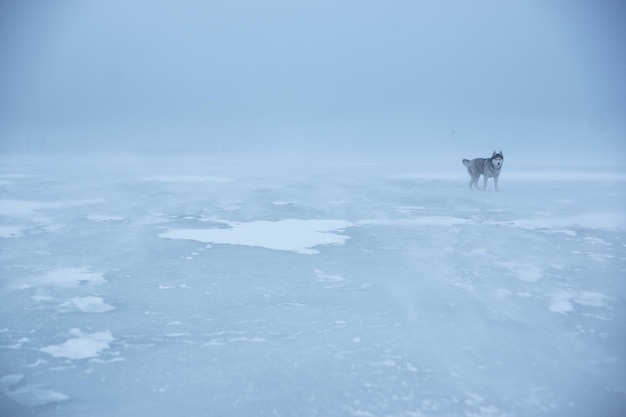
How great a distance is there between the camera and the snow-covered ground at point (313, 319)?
9.83 feet

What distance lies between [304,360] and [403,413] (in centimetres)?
89

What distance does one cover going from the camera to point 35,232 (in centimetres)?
890

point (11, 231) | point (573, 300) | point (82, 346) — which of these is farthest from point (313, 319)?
point (11, 231)

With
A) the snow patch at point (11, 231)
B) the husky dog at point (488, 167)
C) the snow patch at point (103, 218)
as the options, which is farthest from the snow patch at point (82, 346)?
the husky dog at point (488, 167)

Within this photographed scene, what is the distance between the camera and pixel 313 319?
4.33 meters

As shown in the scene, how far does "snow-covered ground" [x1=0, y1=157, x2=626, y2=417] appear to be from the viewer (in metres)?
3.00

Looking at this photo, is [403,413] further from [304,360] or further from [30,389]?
[30,389]

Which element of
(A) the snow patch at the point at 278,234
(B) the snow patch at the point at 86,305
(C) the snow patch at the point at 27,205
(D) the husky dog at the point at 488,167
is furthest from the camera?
(D) the husky dog at the point at 488,167

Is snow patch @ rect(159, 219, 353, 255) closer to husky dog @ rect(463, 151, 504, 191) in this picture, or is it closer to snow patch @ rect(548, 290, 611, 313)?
snow patch @ rect(548, 290, 611, 313)

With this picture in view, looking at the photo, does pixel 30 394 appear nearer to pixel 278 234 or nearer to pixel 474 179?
pixel 278 234

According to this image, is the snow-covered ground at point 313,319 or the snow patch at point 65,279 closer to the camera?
the snow-covered ground at point 313,319

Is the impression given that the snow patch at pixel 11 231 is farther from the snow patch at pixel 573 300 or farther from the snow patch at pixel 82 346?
the snow patch at pixel 573 300

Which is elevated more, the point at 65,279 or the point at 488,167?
the point at 488,167

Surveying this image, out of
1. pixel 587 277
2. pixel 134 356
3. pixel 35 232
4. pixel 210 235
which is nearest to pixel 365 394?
pixel 134 356
